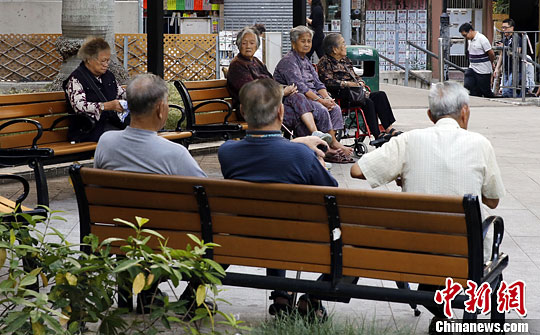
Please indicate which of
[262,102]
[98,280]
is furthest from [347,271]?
[98,280]

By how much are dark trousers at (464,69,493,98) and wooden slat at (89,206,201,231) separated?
57.7 ft

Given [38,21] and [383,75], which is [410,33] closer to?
[383,75]

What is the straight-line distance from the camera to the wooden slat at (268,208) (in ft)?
15.3

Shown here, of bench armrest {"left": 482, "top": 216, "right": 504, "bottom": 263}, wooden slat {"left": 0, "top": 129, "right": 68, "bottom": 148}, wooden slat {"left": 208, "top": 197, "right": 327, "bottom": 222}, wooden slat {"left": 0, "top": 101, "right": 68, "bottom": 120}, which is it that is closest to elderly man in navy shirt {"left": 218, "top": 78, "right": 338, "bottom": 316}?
wooden slat {"left": 208, "top": 197, "right": 327, "bottom": 222}

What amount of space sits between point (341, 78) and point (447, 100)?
6.59m

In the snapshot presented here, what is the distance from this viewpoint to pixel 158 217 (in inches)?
197

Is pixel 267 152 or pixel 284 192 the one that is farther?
pixel 267 152

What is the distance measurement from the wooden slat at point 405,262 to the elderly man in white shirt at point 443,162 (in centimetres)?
45

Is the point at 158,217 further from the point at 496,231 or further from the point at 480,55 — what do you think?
the point at 480,55

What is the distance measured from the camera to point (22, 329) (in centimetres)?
397

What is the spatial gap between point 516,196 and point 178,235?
505 cm

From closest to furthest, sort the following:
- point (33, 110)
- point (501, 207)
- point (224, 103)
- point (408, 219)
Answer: point (408, 219), point (33, 110), point (501, 207), point (224, 103)

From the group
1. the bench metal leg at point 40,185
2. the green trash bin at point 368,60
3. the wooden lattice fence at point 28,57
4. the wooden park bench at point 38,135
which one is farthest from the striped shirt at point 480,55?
the bench metal leg at point 40,185

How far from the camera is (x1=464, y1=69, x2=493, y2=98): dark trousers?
21.8m
